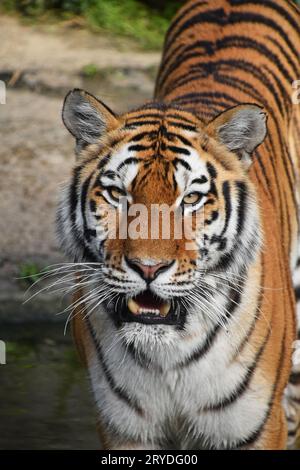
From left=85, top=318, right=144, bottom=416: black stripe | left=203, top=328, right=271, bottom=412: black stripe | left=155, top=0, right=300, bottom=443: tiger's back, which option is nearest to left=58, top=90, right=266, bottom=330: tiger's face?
left=85, top=318, right=144, bottom=416: black stripe

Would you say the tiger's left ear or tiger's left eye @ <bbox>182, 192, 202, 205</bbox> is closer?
tiger's left eye @ <bbox>182, 192, 202, 205</bbox>

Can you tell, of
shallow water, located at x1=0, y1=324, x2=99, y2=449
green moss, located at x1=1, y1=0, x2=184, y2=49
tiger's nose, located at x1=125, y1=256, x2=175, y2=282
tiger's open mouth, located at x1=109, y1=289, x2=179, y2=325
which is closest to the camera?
tiger's nose, located at x1=125, y1=256, x2=175, y2=282

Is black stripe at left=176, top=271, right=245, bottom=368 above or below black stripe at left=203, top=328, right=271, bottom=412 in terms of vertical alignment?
above

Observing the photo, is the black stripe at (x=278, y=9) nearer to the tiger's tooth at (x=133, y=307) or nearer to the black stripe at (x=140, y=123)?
the black stripe at (x=140, y=123)

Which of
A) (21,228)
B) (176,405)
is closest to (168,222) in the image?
(176,405)

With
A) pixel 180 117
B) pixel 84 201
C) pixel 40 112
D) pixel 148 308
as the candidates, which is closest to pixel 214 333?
pixel 148 308

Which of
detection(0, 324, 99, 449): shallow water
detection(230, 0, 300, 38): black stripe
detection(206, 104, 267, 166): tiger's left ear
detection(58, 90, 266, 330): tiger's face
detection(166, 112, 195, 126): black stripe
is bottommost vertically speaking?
detection(0, 324, 99, 449): shallow water

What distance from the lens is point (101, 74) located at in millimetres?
7367

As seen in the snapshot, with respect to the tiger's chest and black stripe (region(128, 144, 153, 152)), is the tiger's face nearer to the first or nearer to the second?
black stripe (region(128, 144, 153, 152))

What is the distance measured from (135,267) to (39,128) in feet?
12.8

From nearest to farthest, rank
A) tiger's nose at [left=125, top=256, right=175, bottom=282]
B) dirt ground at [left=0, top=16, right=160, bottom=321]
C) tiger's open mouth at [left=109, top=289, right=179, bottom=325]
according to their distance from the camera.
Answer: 1. tiger's nose at [left=125, top=256, right=175, bottom=282]
2. tiger's open mouth at [left=109, top=289, right=179, bottom=325]
3. dirt ground at [left=0, top=16, right=160, bottom=321]

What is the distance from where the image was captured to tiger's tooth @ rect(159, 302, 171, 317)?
3.16 m

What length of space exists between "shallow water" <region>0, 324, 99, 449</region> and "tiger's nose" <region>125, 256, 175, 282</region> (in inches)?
62.2

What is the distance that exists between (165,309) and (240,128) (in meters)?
0.59
